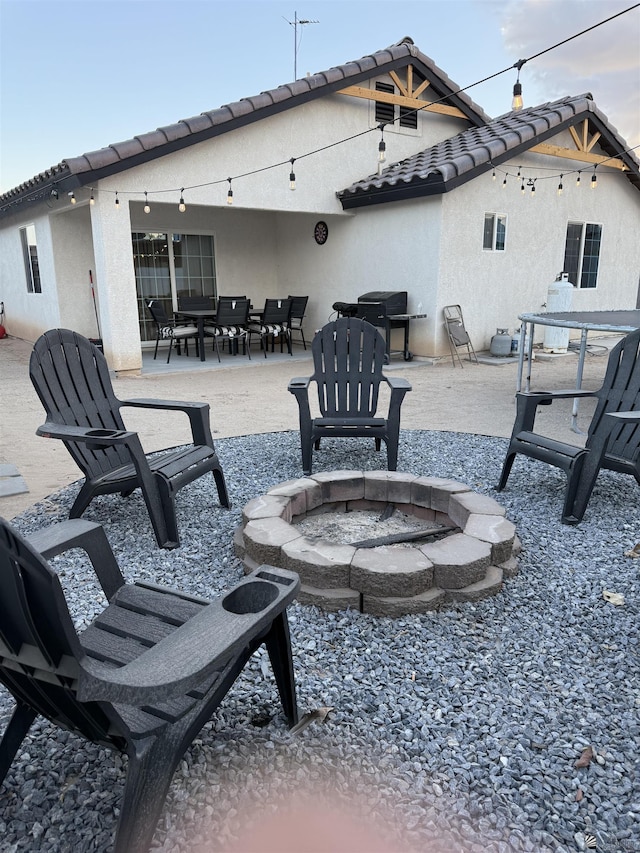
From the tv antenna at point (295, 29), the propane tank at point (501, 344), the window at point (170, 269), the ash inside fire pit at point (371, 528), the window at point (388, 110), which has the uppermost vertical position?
the tv antenna at point (295, 29)

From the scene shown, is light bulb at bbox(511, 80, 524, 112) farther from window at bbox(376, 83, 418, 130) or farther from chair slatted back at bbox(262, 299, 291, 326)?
window at bbox(376, 83, 418, 130)

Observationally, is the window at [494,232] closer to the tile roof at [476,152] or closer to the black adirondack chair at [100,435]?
the tile roof at [476,152]

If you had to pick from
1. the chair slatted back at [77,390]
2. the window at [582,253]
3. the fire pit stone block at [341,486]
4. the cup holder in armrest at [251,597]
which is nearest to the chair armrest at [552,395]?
the fire pit stone block at [341,486]

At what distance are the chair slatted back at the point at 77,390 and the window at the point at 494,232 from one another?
7.33 m

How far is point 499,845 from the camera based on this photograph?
1346 millimetres

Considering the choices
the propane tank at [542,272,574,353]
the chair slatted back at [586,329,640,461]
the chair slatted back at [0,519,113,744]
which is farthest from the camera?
the propane tank at [542,272,574,353]

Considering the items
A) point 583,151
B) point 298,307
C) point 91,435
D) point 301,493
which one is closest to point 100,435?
point 91,435

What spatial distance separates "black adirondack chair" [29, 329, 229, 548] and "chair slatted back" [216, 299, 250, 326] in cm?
539

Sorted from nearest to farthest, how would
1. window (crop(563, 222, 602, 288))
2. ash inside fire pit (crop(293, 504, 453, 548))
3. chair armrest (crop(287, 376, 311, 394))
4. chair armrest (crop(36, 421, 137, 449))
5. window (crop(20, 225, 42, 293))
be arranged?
1. chair armrest (crop(36, 421, 137, 449))
2. ash inside fire pit (crop(293, 504, 453, 548))
3. chair armrest (crop(287, 376, 311, 394))
4. window (crop(20, 225, 42, 293))
5. window (crop(563, 222, 602, 288))

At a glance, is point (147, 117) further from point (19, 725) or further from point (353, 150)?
point (19, 725)

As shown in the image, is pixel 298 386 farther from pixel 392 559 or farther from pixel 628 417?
pixel 628 417

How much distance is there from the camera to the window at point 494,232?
9078mm

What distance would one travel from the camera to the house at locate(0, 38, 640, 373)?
7531 millimetres

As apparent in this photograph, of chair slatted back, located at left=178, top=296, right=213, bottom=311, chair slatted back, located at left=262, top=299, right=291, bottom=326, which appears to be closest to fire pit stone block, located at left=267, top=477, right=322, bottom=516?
chair slatted back, located at left=262, top=299, right=291, bottom=326
